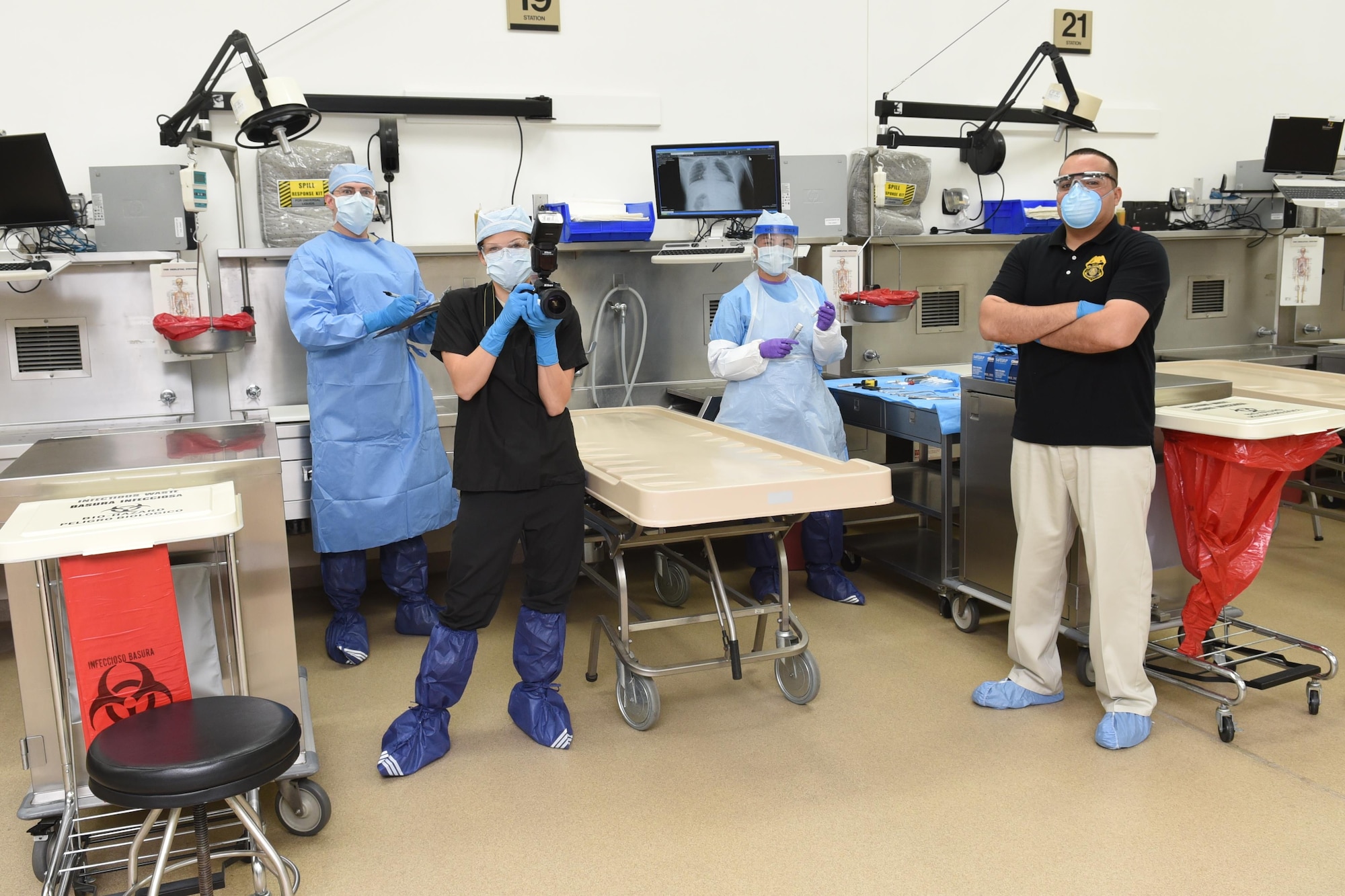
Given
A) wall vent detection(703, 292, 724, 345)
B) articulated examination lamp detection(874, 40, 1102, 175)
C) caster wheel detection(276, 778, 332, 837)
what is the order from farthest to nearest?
wall vent detection(703, 292, 724, 345) → articulated examination lamp detection(874, 40, 1102, 175) → caster wheel detection(276, 778, 332, 837)

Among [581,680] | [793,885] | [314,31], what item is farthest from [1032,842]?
[314,31]

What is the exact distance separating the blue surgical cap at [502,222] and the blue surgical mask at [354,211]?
982 mm

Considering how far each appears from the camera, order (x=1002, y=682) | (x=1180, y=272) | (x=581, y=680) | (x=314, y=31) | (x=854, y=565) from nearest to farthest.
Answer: (x=1002, y=682) → (x=581, y=680) → (x=314, y=31) → (x=854, y=565) → (x=1180, y=272)

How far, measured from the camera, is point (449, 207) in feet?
14.4

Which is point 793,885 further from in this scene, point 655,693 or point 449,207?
point 449,207

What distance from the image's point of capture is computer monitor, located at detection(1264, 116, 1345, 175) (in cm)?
518

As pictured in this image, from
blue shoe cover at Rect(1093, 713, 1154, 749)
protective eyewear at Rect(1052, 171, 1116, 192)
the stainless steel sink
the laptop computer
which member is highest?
the laptop computer

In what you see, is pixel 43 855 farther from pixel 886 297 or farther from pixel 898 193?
pixel 898 193

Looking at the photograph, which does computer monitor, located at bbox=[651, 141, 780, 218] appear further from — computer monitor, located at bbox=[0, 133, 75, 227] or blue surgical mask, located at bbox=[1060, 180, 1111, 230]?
computer monitor, located at bbox=[0, 133, 75, 227]

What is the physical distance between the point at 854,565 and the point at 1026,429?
177cm

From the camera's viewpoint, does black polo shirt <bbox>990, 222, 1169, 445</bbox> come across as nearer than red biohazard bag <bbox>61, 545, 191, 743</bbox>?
No

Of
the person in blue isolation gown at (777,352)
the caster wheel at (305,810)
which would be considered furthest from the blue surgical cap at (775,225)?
the caster wheel at (305,810)

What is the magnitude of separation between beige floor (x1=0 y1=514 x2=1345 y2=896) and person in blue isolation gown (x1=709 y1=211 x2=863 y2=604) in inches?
34.2

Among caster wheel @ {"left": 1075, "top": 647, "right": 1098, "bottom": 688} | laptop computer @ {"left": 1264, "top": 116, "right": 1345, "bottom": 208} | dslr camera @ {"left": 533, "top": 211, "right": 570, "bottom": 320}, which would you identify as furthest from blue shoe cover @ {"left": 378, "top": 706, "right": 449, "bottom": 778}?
laptop computer @ {"left": 1264, "top": 116, "right": 1345, "bottom": 208}
